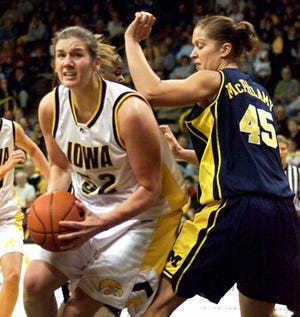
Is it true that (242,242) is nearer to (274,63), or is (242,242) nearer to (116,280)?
(116,280)

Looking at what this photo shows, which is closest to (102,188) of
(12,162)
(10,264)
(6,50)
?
(12,162)

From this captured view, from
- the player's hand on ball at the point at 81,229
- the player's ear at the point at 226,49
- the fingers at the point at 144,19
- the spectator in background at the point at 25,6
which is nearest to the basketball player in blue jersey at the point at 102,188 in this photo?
the player's hand on ball at the point at 81,229

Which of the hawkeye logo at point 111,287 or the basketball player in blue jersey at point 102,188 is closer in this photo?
the basketball player in blue jersey at point 102,188

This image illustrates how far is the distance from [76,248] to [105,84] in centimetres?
81

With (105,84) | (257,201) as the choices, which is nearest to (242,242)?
(257,201)

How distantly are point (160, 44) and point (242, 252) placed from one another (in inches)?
396

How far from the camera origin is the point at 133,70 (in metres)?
3.61

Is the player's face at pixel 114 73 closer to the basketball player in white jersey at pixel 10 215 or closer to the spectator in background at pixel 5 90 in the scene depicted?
the basketball player in white jersey at pixel 10 215

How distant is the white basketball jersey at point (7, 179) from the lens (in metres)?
5.18

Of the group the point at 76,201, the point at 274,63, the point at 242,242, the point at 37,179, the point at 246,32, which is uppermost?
the point at 246,32

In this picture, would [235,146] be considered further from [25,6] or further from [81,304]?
[25,6]

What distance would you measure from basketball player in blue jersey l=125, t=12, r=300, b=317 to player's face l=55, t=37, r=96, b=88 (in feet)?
0.70

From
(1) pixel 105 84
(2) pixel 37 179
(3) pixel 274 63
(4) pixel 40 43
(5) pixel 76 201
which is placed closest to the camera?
(5) pixel 76 201

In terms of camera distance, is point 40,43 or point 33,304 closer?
point 33,304
